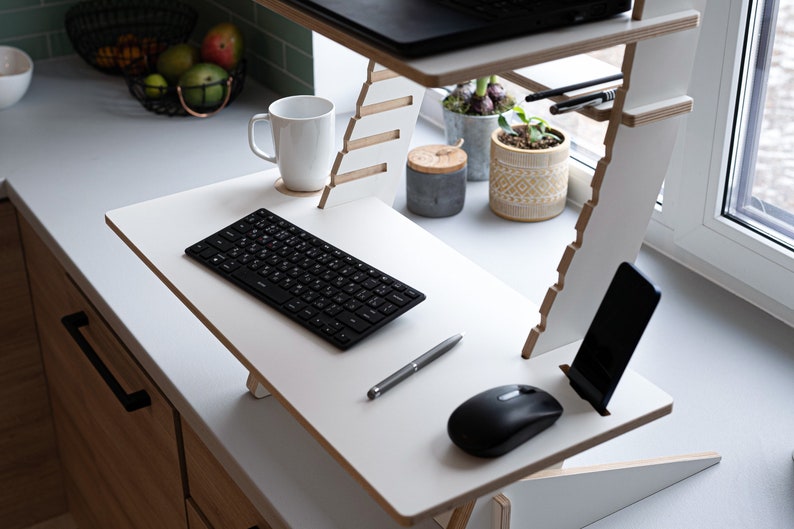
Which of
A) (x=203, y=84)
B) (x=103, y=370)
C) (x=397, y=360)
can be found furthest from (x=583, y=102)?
(x=203, y=84)

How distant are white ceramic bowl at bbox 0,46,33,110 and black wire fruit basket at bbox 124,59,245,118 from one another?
0.21 metres

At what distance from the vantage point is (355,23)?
0.79 metres

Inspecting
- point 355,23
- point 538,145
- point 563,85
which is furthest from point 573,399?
point 538,145

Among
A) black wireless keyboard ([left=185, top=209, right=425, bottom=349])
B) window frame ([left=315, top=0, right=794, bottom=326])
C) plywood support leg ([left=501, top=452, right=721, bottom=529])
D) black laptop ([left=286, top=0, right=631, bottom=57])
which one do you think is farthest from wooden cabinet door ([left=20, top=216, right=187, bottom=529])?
window frame ([left=315, top=0, right=794, bottom=326])

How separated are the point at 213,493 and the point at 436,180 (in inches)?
25.4

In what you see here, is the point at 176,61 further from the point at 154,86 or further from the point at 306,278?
the point at 306,278

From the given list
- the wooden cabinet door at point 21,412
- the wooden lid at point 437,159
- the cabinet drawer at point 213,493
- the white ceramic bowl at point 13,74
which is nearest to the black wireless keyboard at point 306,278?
the cabinet drawer at point 213,493

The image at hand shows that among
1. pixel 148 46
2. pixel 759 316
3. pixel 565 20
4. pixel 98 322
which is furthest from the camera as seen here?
pixel 148 46

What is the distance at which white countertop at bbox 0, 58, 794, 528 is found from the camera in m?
1.00

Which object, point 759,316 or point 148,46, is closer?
point 759,316

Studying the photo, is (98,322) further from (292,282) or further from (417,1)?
(417,1)

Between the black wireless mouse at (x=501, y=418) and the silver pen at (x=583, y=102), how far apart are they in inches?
10.1

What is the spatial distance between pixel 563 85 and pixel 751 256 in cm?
58

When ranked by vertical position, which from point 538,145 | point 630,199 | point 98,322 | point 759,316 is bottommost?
point 98,322
